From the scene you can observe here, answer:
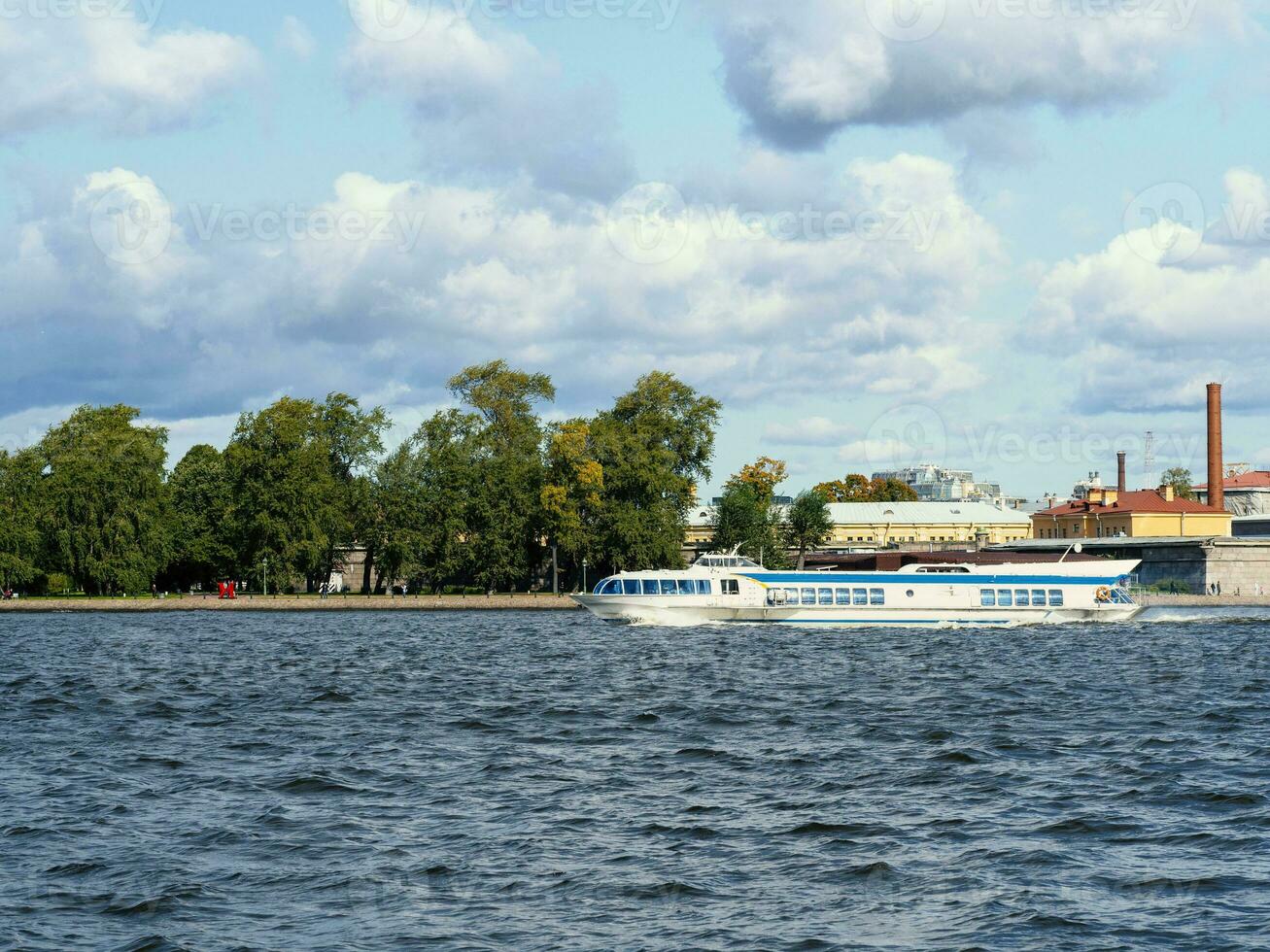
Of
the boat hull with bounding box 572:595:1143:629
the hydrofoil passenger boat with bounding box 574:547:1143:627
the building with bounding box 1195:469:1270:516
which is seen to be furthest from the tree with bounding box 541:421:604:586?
the building with bounding box 1195:469:1270:516

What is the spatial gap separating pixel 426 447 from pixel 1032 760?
289 ft

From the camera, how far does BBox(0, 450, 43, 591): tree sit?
329 ft

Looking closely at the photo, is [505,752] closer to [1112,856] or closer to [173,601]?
[1112,856]

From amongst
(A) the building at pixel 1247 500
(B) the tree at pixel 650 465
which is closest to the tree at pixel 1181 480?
(A) the building at pixel 1247 500

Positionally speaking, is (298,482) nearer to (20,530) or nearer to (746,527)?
(20,530)

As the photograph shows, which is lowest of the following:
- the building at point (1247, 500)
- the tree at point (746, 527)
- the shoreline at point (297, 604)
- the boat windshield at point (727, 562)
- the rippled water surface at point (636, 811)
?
the rippled water surface at point (636, 811)

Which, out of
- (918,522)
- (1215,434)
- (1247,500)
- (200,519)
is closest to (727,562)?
(200,519)

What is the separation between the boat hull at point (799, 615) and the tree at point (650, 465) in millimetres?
36008

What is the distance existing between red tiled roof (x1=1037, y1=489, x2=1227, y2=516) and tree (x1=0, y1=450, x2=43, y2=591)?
9667 centimetres

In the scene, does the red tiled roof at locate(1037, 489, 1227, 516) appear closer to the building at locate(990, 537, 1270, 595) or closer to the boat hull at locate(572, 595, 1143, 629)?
the building at locate(990, 537, 1270, 595)

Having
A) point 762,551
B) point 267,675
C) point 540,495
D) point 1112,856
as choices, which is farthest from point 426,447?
point 1112,856

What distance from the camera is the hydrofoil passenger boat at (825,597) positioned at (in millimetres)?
69562

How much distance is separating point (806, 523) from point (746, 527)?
14436 millimetres

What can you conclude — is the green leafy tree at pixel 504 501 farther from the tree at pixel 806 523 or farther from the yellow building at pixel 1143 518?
the yellow building at pixel 1143 518
